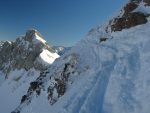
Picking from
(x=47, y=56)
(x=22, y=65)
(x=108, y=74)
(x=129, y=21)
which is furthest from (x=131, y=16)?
(x=22, y=65)

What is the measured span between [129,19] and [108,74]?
8888mm

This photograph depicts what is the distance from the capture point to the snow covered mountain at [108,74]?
2220cm

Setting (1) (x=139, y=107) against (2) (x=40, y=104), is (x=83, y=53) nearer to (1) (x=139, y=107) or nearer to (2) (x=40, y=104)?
(2) (x=40, y=104)

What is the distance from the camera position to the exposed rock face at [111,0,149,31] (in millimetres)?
30703

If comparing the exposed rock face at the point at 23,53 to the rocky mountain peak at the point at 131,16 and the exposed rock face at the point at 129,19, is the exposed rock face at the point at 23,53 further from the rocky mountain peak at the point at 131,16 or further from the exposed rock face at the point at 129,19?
the exposed rock face at the point at 129,19

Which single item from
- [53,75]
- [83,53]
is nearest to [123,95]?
[83,53]

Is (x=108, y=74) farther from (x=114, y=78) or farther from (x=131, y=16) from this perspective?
(x=131, y=16)

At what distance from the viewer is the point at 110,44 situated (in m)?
31.5

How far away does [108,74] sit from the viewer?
87.2ft

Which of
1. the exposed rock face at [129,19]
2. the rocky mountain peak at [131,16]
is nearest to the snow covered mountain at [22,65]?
the rocky mountain peak at [131,16]

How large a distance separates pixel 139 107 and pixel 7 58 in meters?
111

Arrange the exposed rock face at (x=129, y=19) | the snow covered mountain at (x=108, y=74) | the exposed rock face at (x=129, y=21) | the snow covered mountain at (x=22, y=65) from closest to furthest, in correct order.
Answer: the snow covered mountain at (x=108, y=74)
the exposed rock face at (x=129, y=21)
the exposed rock face at (x=129, y=19)
the snow covered mountain at (x=22, y=65)

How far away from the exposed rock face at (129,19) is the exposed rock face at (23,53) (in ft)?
167

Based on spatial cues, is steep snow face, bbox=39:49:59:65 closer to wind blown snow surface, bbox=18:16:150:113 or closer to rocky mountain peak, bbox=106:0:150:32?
wind blown snow surface, bbox=18:16:150:113
